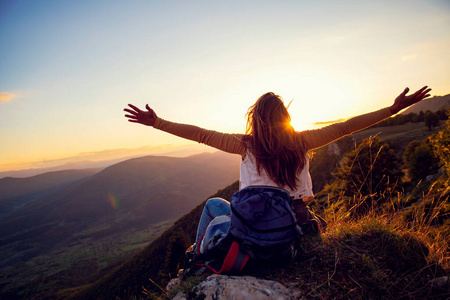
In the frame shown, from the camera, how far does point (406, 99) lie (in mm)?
2594

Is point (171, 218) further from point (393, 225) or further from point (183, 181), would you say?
point (393, 225)

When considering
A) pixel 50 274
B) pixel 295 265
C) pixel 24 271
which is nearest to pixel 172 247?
pixel 295 265

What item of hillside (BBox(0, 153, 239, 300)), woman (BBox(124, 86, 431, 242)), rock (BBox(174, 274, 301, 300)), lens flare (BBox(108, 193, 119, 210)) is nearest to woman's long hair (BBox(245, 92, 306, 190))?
woman (BBox(124, 86, 431, 242))

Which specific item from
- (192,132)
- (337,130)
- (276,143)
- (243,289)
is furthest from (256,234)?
(337,130)

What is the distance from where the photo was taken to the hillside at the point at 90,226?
7888 centimetres

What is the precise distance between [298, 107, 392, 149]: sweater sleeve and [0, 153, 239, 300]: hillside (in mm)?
81352

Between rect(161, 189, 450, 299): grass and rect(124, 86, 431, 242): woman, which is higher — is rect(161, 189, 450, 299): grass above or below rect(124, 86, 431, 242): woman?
below

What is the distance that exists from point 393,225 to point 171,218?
482 ft

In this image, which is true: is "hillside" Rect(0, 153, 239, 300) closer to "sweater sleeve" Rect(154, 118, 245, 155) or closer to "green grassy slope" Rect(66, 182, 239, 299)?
"green grassy slope" Rect(66, 182, 239, 299)

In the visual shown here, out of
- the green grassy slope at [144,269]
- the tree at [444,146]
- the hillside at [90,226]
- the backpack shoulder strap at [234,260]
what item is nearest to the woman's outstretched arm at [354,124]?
the backpack shoulder strap at [234,260]

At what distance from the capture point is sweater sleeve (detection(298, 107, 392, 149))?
256 cm

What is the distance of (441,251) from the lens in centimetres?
229

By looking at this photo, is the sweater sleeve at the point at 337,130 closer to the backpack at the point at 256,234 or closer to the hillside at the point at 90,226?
the backpack at the point at 256,234

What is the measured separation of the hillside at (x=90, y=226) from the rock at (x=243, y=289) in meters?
80.6
